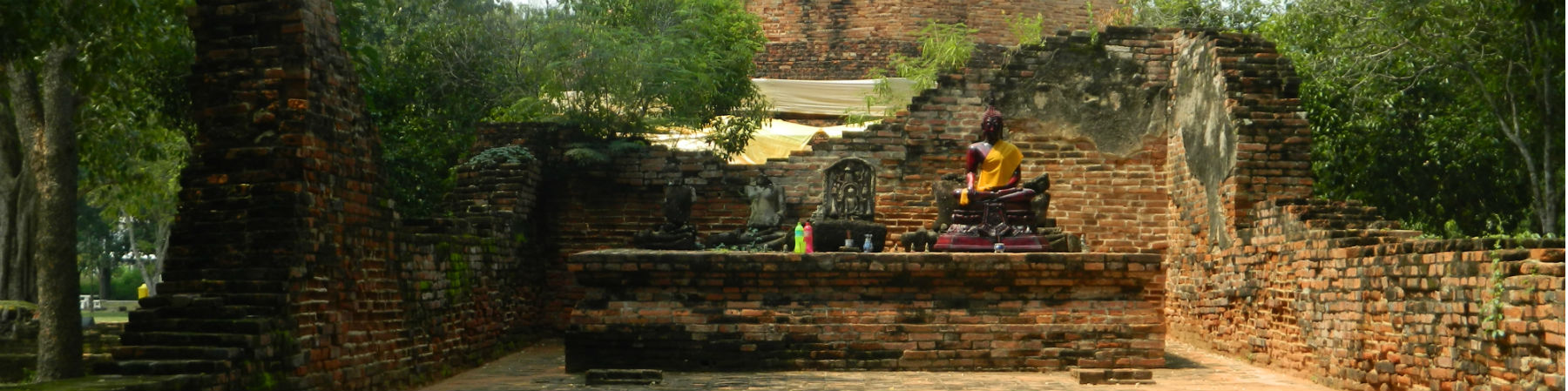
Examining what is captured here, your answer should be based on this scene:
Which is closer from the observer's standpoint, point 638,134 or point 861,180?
point 861,180

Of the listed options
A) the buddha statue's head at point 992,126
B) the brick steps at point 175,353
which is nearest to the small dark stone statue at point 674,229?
the buddha statue's head at point 992,126

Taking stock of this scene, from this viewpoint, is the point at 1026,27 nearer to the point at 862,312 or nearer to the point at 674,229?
the point at 674,229

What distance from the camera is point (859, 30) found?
21250 millimetres

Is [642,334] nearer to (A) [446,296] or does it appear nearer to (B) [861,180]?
(A) [446,296]

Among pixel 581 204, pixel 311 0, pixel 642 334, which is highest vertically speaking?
pixel 311 0

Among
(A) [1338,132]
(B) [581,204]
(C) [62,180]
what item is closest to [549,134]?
(B) [581,204]

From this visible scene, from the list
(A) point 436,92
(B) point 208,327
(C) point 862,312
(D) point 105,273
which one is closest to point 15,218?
(A) point 436,92

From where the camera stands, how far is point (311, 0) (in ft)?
26.1

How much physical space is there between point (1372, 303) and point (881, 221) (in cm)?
526

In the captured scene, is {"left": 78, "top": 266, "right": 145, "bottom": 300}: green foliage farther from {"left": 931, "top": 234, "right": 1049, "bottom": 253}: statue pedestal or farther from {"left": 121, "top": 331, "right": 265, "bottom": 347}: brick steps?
{"left": 121, "top": 331, "right": 265, "bottom": 347}: brick steps

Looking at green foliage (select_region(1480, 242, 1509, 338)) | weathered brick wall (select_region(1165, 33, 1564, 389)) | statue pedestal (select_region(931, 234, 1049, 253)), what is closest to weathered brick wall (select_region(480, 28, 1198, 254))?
weathered brick wall (select_region(1165, 33, 1564, 389))

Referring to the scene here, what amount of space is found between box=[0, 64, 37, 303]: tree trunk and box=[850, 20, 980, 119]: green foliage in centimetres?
874

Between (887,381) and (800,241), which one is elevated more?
(800,241)

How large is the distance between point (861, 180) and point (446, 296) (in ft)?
11.9
